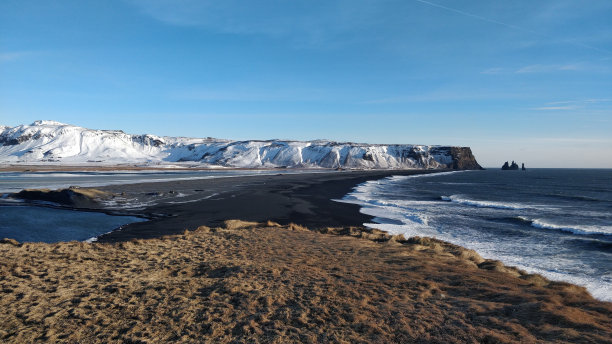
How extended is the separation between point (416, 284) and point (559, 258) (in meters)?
10.6

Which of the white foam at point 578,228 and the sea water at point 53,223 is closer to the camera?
the sea water at point 53,223

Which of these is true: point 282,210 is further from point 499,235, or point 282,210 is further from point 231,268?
point 231,268

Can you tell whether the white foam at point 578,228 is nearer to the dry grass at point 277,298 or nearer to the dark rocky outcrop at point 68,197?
the dry grass at point 277,298

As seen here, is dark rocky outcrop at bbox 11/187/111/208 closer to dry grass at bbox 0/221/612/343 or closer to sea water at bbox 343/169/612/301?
dry grass at bbox 0/221/612/343

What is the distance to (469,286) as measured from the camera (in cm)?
895

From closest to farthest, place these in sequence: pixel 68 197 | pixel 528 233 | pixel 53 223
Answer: pixel 528 233
pixel 53 223
pixel 68 197

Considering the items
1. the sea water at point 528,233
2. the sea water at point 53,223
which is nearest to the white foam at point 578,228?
the sea water at point 528,233

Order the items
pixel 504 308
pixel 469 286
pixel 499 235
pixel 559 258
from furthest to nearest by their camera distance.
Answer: pixel 499 235 < pixel 559 258 < pixel 469 286 < pixel 504 308

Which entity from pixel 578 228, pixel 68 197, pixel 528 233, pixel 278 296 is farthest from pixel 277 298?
pixel 68 197

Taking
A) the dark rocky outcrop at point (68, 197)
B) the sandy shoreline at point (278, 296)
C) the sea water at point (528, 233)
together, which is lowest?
the sea water at point (528, 233)

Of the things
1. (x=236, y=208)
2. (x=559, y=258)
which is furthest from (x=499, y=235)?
(x=236, y=208)

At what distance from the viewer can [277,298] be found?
26.1 feet

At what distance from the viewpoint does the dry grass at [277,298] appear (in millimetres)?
6254

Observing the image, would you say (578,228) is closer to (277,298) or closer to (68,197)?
(277,298)
